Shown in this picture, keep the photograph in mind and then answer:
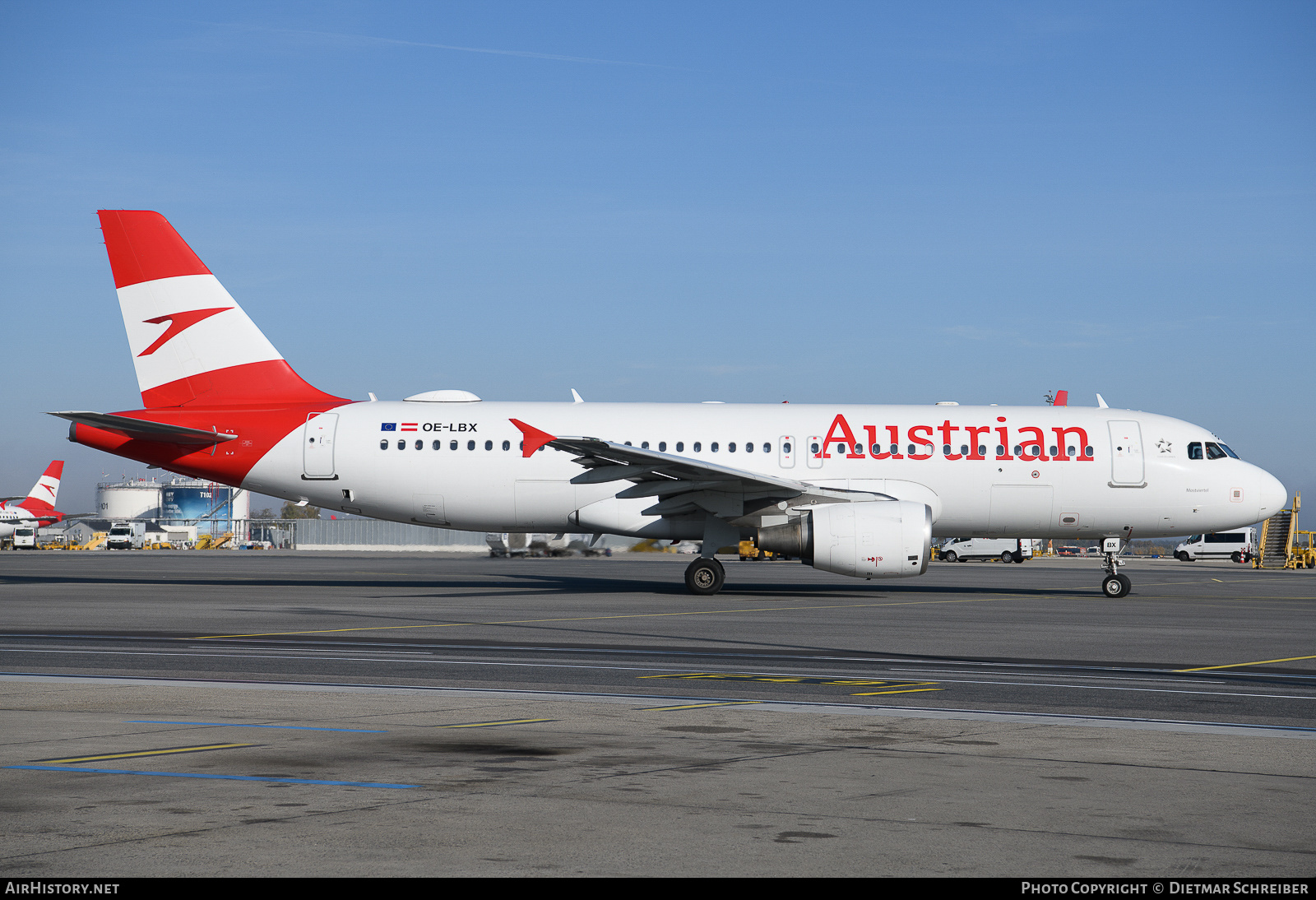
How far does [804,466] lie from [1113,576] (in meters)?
7.84

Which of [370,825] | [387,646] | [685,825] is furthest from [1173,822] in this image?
[387,646]

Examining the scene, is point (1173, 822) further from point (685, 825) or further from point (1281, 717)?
point (1281, 717)

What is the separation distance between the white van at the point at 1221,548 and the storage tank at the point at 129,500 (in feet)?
388

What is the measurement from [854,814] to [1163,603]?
22227 millimetres

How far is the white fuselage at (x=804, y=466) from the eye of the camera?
26.8 metres

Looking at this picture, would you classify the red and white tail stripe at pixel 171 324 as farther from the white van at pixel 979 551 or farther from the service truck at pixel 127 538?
the service truck at pixel 127 538

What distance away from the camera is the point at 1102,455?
89.2 feet

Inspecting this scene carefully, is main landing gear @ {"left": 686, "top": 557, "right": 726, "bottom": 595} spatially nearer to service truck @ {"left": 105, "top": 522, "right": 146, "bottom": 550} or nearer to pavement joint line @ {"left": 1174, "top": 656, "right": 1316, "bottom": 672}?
pavement joint line @ {"left": 1174, "top": 656, "right": 1316, "bottom": 672}

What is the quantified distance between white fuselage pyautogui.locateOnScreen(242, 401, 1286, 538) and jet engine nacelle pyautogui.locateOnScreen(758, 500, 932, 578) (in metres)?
2.38

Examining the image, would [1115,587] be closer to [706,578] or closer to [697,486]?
[706,578]

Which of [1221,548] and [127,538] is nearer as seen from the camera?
[1221,548]

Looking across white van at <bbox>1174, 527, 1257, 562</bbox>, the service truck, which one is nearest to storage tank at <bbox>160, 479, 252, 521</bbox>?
the service truck

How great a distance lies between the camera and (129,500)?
5748 inches

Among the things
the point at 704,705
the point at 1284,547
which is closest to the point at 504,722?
the point at 704,705
